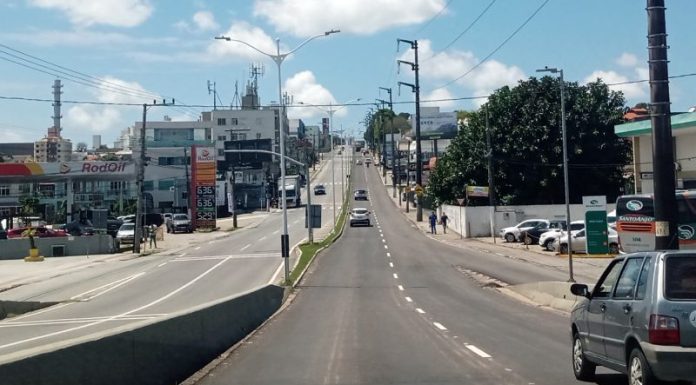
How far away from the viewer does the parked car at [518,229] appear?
182ft

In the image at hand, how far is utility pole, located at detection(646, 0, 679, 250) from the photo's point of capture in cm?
1636

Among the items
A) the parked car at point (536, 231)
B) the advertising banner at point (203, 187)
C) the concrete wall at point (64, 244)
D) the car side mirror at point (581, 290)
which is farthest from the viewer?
the advertising banner at point (203, 187)

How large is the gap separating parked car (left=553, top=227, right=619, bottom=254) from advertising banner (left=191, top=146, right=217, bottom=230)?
1619 inches

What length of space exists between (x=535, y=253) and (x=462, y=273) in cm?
1086

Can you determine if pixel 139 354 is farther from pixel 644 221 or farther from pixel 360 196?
pixel 360 196

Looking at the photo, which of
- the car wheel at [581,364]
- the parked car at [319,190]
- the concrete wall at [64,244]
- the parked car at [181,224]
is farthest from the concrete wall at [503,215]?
the parked car at [319,190]

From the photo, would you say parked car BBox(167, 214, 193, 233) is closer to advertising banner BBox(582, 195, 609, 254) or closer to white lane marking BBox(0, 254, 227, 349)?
white lane marking BBox(0, 254, 227, 349)

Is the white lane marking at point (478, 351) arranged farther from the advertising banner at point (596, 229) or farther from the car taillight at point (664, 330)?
the advertising banner at point (596, 229)

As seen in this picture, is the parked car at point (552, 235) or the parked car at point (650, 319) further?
the parked car at point (552, 235)

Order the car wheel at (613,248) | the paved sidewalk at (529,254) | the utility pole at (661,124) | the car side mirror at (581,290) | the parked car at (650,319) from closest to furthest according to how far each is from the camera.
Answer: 1. the parked car at (650,319)
2. the car side mirror at (581,290)
3. the utility pole at (661,124)
4. the paved sidewalk at (529,254)
5. the car wheel at (613,248)

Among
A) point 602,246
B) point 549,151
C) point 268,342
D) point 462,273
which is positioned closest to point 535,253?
point 602,246

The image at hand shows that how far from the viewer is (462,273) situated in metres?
39.2

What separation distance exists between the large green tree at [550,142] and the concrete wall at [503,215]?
171 inches

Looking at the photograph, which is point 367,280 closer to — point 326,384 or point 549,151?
point 326,384
